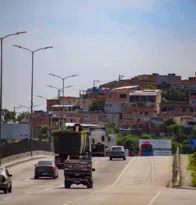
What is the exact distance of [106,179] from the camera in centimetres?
6066

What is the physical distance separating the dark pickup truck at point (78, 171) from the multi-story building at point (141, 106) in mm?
138599

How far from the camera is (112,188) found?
1938 inches

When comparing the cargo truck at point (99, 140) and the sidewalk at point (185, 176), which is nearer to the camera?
the sidewalk at point (185, 176)

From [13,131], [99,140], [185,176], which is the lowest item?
[185,176]

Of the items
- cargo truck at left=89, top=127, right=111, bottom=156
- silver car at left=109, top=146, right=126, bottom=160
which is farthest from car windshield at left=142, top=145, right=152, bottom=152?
silver car at left=109, top=146, right=126, bottom=160

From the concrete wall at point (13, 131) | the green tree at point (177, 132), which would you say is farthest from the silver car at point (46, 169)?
the green tree at point (177, 132)

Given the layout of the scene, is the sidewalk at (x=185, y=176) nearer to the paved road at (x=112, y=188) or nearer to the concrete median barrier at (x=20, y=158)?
the paved road at (x=112, y=188)

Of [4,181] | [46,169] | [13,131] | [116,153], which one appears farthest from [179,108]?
[4,181]

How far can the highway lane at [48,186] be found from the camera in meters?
35.7

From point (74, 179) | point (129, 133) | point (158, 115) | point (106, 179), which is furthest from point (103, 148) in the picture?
point (158, 115)

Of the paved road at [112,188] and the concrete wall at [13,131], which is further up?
the concrete wall at [13,131]

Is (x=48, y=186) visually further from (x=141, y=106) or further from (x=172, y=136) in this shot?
(x=141, y=106)

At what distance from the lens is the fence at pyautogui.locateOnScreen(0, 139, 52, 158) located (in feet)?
268

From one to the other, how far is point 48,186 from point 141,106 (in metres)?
145
